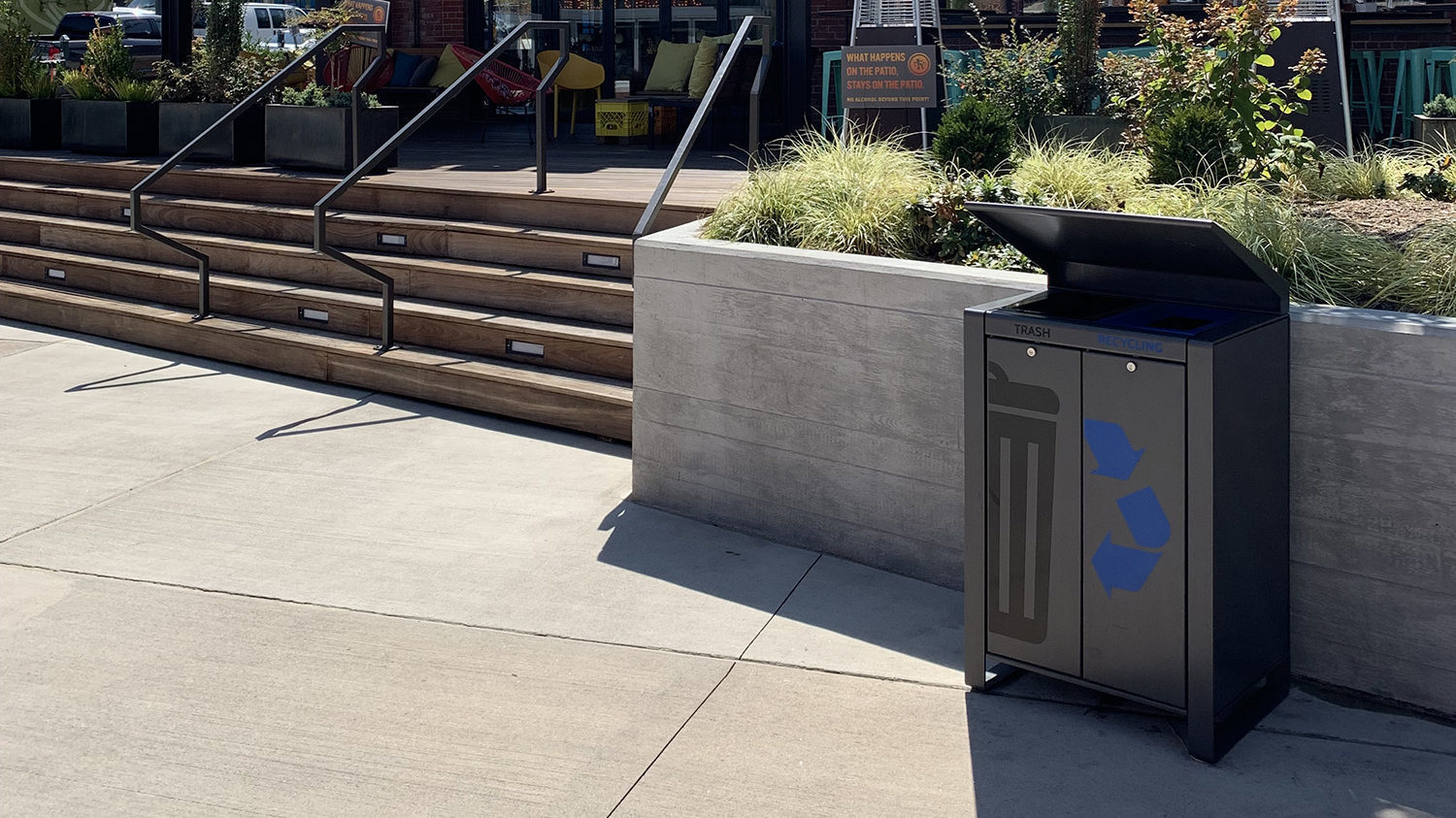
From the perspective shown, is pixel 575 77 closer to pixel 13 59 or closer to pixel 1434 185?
pixel 13 59

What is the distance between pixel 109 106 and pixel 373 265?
4598 millimetres

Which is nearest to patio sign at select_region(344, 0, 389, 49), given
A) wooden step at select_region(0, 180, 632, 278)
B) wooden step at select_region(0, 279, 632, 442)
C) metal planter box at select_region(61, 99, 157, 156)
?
wooden step at select_region(0, 180, 632, 278)

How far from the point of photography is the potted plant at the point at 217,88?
11086 mm

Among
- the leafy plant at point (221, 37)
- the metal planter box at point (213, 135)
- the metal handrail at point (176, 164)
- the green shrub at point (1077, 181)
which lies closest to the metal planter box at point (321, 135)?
the metal planter box at point (213, 135)

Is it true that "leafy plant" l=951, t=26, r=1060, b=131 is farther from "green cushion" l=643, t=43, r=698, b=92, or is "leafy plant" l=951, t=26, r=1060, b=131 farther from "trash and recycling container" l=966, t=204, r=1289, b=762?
"green cushion" l=643, t=43, r=698, b=92

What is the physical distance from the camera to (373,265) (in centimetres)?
866

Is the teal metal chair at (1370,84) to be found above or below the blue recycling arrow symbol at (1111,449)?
above

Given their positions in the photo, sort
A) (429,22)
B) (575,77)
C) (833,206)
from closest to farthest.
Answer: (833,206)
(575,77)
(429,22)

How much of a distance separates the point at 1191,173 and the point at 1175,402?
271 centimetres

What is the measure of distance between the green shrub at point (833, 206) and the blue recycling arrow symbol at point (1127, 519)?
1.90 m

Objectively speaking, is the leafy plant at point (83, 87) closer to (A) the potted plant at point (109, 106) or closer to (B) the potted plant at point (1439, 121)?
(A) the potted plant at point (109, 106)

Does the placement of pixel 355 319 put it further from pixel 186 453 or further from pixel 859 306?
pixel 859 306

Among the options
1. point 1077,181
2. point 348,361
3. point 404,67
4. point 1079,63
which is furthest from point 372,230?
point 404,67

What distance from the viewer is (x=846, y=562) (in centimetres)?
543
